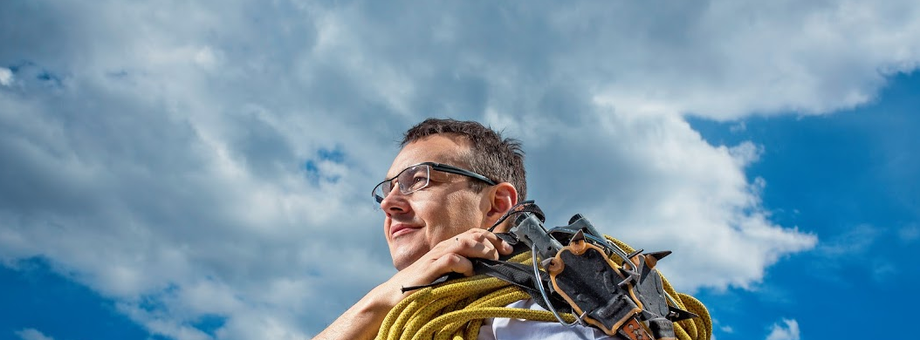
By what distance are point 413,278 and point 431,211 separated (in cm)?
89

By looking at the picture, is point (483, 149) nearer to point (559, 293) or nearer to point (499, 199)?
point (499, 199)

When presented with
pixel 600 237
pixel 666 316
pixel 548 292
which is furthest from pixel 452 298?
pixel 666 316

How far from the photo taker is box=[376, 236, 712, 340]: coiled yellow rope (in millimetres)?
2938

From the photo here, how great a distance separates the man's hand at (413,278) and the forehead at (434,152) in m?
1.13

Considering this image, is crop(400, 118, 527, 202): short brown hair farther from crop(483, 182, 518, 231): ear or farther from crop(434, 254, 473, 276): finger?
crop(434, 254, 473, 276): finger

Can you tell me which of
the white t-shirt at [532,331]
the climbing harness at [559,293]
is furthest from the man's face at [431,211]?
the white t-shirt at [532,331]

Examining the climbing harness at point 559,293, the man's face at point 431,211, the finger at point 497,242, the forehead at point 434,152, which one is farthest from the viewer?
the forehead at point 434,152

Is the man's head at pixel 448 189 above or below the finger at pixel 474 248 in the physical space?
above

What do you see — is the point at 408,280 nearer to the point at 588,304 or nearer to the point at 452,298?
the point at 452,298

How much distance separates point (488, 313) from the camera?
115 inches

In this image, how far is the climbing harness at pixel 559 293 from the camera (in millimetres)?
2828

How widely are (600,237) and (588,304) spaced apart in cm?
31

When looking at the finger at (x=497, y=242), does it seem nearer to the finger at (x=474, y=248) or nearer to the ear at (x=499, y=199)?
the finger at (x=474, y=248)

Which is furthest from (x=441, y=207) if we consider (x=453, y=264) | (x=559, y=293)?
(x=559, y=293)
